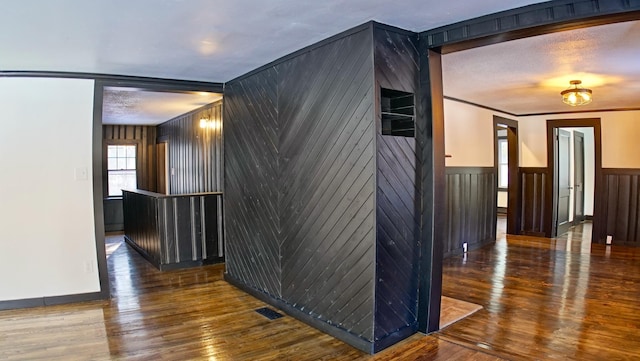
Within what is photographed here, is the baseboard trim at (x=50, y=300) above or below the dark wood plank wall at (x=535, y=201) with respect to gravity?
below

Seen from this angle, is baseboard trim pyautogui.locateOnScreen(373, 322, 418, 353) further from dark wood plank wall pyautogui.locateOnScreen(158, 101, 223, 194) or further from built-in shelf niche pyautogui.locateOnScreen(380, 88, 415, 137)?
dark wood plank wall pyautogui.locateOnScreen(158, 101, 223, 194)

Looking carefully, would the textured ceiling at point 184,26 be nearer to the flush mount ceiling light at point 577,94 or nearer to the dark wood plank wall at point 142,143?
the flush mount ceiling light at point 577,94

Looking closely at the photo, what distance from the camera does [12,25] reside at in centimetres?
271

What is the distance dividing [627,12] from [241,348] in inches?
127

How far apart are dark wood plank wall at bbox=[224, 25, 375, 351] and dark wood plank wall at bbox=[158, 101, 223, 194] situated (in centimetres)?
162

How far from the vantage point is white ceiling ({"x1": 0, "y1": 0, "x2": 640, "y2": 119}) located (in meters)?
2.47

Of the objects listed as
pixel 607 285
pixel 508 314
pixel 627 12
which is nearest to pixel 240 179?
pixel 508 314

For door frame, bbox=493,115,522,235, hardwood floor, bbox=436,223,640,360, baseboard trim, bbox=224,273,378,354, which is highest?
door frame, bbox=493,115,522,235

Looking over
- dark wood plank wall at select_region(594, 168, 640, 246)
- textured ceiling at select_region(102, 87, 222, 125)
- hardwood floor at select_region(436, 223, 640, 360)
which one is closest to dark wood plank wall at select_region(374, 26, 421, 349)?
hardwood floor at select_region(436, 223, 640, 360)

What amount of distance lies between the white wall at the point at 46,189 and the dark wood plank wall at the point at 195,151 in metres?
1.89

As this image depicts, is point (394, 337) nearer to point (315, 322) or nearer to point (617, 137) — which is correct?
point (315, 322)

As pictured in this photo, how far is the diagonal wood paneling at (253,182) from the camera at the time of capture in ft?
12.8

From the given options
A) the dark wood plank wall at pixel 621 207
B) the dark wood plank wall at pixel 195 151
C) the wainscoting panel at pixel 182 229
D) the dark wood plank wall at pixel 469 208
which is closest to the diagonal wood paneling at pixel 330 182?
the wainscoting panel at pixel 182 229

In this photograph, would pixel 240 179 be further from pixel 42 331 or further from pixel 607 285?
pixel 607 285
